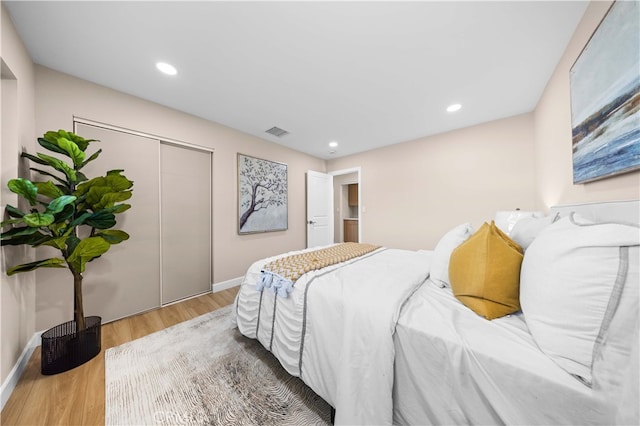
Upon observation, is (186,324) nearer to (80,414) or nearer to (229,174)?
(80,414)

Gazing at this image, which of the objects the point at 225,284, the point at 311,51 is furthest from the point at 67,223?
the point at 311,51

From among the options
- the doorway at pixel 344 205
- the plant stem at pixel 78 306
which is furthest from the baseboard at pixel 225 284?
the doorway at pixel 344 205

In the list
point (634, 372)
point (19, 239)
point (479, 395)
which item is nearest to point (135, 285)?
point (19, 239)

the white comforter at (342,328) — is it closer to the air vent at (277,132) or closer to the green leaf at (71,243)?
the green leaf at (71,243)

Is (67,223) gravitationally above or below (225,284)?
above

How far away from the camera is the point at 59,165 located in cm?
157

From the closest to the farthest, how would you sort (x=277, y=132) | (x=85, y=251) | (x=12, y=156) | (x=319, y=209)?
(x=12, y=156)
(x=85, y=251)
(x=277, y=132)
(x=319, y=209)

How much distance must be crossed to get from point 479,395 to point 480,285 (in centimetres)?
44

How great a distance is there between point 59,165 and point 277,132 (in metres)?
2.32

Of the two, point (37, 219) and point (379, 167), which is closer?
point (37, 219)

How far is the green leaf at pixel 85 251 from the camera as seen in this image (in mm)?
1519

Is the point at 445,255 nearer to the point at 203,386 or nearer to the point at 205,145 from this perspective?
the point at 203,386

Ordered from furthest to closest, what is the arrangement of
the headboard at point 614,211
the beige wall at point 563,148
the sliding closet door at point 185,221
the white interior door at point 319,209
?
the white interior door at point 319,209 < the sliding closet door at point 185,221 < the beige wall at point 563,148 < the headboard at point 614,211

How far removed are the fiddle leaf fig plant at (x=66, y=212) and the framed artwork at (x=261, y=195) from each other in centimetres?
151
